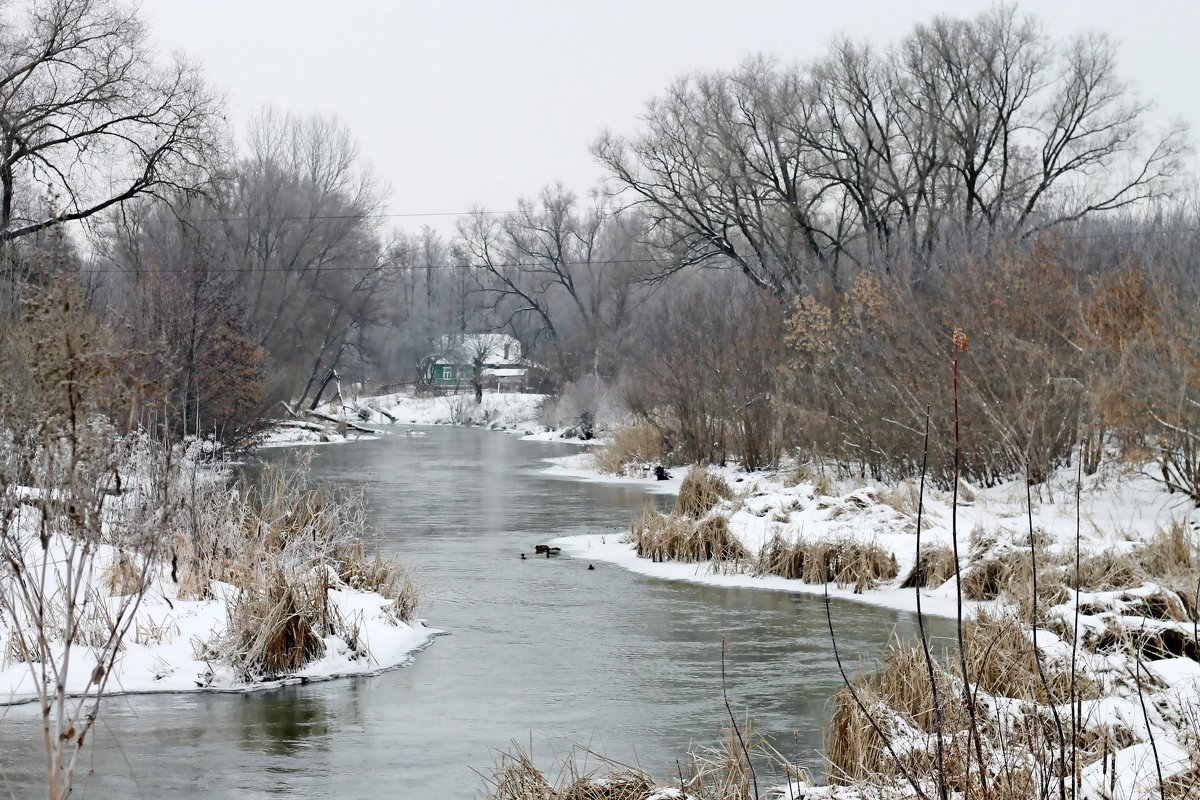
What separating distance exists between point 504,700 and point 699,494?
35.0 feet

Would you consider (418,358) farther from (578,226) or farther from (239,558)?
(239,558)

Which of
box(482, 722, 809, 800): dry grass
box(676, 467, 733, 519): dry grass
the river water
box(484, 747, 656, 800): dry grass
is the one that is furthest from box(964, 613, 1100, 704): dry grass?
box(676, 467, 733, 519): dry grass

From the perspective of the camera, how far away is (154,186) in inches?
1166

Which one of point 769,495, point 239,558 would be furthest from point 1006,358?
point 239,558

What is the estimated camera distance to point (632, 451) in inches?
1238

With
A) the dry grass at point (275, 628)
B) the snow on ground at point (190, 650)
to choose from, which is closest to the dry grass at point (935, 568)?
the snow on ground at point (190, 650)

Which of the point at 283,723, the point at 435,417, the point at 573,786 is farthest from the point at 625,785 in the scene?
the point at 435,417

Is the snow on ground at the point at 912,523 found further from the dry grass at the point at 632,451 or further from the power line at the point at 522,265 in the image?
the dry grass at the point at 632,451

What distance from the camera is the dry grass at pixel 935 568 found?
13261mm

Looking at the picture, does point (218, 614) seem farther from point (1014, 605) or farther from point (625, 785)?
point (1014, 605)

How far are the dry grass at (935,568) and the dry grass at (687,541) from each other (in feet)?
8.67

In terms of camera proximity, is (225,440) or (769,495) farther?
(225,440)

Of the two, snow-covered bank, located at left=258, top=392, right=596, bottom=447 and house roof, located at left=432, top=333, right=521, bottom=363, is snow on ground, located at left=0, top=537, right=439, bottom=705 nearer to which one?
snow-covered bank, located at left=258, top=392, right=596, bottom=447

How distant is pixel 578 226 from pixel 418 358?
2303cm
